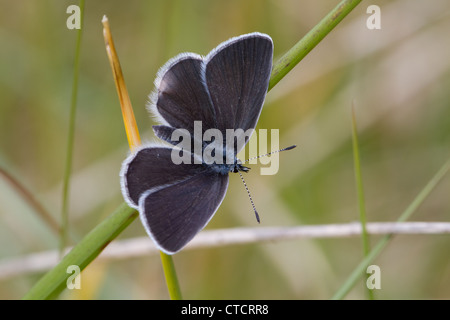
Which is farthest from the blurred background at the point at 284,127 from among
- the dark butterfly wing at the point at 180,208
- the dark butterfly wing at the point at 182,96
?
the dark butterfly wing at the point at 180,208

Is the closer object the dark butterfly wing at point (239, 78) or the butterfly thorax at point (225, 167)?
the dark butterfly wing at point (239, 78)

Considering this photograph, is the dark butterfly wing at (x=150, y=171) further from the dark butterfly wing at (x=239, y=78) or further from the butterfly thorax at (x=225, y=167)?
the dark butterfly wing at (x=239, y=78)

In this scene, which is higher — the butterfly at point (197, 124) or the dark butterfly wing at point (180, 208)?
the butterfly at point (197, 124)

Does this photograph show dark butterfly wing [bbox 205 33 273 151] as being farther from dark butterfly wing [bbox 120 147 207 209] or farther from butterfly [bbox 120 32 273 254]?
dark butterfly wing [bbox 120 147 207 209]

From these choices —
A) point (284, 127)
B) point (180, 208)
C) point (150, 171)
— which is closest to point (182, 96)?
point (150, 171)
